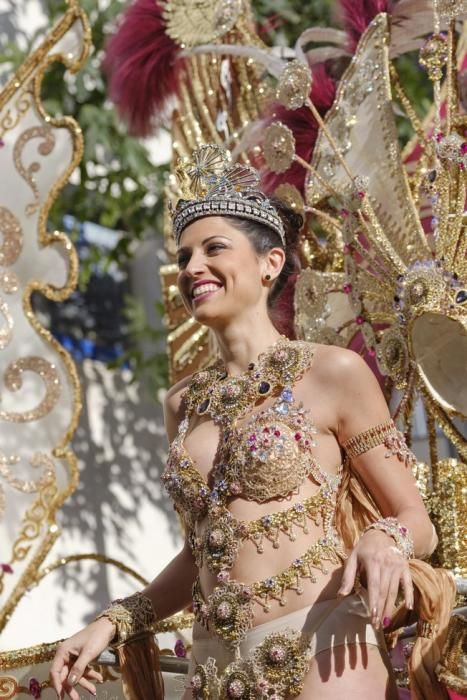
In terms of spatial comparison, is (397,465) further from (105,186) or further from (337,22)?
(105,186)

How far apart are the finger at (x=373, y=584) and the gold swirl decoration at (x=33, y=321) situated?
6.13 feet

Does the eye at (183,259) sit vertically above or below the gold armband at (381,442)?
above

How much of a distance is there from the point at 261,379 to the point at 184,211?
326 mm

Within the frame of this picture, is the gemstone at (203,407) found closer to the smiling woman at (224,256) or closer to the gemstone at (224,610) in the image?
the smiling woman at (224,256)

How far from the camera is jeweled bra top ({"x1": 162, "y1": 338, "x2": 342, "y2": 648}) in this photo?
5.74 ft

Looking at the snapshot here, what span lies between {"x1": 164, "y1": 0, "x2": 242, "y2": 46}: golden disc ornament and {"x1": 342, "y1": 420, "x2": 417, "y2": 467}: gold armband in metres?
1.72

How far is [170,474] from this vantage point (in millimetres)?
1891

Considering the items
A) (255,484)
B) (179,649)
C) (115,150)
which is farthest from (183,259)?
(115,150)

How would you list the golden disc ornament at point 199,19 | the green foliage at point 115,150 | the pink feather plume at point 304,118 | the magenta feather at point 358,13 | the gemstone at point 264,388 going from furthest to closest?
the green foliage at point 115,150 → the golden disc ornament at point 199,19 → the pink feather plume at point 304,118 → the magenta feather at point 358,13 → the gemstone at point 264,388

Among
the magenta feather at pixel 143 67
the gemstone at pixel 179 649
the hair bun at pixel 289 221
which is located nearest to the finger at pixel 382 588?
the hair bun at pixel 289 221

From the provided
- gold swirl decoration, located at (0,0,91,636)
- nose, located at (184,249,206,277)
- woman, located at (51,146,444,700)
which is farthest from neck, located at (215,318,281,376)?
gold swirl decoration, located at (0,0,91,636)

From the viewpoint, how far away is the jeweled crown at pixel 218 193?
197cm

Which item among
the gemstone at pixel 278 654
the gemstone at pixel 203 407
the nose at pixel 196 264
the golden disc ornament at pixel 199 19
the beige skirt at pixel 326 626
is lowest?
the gemstone at pixel 278 654

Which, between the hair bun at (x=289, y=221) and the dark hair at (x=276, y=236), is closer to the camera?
the dark hair at (x=276, y=236)
